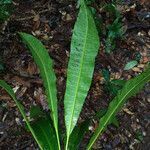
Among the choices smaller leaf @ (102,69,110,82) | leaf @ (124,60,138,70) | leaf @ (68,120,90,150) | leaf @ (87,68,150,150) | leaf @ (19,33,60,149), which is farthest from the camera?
leaf @ (124,60,138,70)

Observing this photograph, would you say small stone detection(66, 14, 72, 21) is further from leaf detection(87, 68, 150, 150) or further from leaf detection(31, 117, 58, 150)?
leaf detection(87, 68, 150, 150)

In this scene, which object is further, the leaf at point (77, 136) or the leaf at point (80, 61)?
the leaf at point (77, 136)

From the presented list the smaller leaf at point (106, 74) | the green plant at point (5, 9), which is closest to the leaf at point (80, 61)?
the smaller leaf at point (106, 74)

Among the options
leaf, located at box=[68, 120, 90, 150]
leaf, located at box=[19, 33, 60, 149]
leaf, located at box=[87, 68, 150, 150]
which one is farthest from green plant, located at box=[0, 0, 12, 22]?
leaf, located at box=[87, 68, 150, 150]

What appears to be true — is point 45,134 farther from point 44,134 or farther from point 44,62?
point 44,62

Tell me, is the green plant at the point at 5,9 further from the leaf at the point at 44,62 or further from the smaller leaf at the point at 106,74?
the leaf at the point at 44,62

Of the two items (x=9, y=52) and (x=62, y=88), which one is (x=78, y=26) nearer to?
(x=62, y=88)

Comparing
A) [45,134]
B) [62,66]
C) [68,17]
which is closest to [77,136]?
[45,134]
